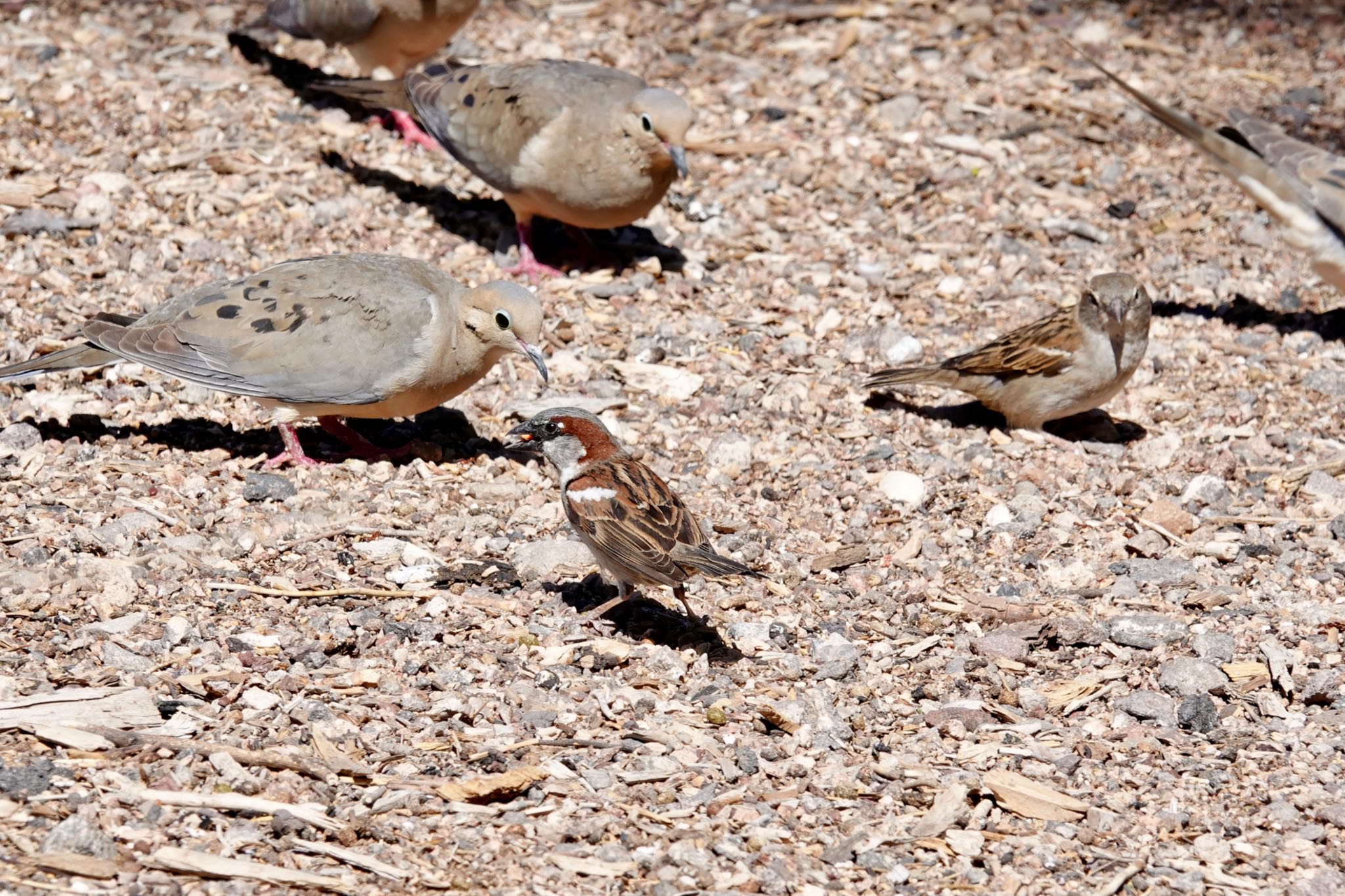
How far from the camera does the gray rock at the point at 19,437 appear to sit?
653 centimetres

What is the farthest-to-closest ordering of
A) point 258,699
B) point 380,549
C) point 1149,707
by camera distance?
1. point 380,549
2. point 1149,707
3. point 258,699

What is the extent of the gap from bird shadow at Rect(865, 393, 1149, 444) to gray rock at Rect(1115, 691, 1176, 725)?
7.44 ft

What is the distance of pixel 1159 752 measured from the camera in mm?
5176

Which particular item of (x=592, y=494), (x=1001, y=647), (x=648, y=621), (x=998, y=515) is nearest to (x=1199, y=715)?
(x=1001, y=647)

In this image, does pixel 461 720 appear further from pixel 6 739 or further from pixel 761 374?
pixel 761 374

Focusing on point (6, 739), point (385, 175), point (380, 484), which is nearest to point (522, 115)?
point (385, 175)

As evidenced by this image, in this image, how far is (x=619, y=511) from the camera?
552cm

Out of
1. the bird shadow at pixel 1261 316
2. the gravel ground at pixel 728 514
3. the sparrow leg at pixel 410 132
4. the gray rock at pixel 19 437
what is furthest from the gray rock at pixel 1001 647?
the sparrow leg at pixel 410 132

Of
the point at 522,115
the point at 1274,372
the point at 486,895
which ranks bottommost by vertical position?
the point at 1274,372

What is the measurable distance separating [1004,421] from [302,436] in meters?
3.51

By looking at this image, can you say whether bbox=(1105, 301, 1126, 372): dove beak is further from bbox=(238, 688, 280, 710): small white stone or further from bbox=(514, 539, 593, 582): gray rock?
bbox=(238, 688, 280, 710): small white stone

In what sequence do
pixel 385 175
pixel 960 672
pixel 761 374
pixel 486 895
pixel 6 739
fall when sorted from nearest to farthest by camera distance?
pixel 486 895 → pixel 6 739 → pixel 960 672 → pixel 761 374 → pixel 385 175

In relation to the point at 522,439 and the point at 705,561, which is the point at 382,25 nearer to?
the point at 522,439

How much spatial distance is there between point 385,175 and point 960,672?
16.9 ft
